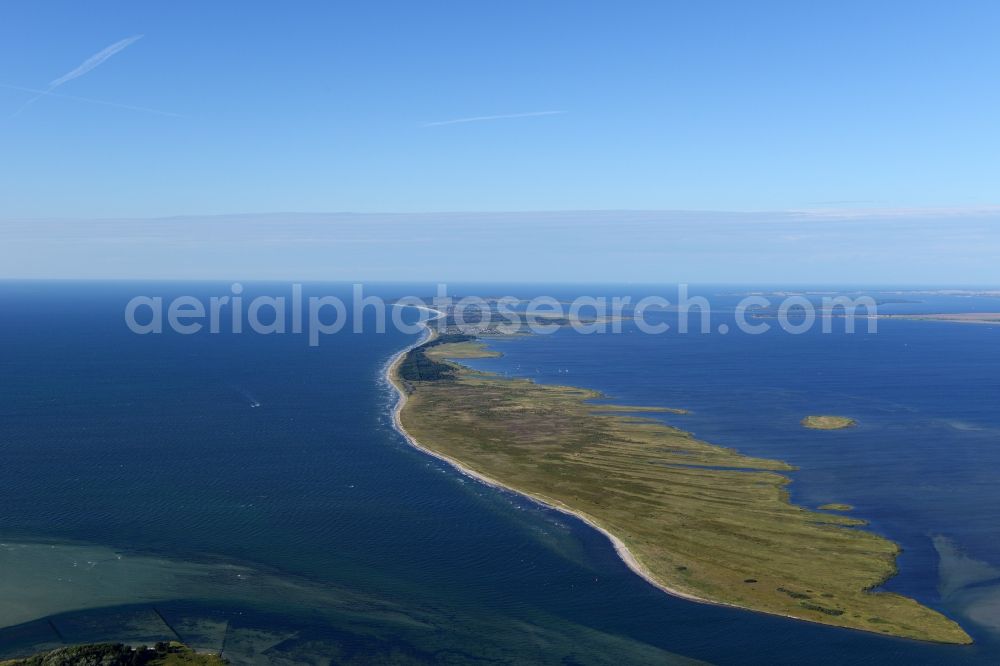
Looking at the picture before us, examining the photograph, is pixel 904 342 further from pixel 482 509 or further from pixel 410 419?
pixel 482 509

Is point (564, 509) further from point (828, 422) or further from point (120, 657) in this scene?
point (828, 422)

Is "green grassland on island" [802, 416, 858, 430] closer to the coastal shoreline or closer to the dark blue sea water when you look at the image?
the dark blue sea water

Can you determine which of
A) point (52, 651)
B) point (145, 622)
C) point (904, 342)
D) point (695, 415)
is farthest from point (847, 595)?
point (904, 342)

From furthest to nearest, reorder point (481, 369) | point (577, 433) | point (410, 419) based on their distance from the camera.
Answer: point (481, 369)
point (410, 419)
point (577, 433)

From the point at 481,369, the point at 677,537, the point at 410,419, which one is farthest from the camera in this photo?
the point at 481,369

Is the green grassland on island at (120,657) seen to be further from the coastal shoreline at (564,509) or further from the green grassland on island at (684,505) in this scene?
the green grassland on island at (684,505)

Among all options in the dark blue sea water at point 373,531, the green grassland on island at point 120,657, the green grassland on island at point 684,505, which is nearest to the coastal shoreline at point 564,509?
the green grassland on island at point 684,505

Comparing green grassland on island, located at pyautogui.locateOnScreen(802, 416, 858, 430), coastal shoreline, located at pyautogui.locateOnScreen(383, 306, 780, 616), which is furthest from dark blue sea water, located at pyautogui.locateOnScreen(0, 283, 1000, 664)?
green grassland on island, located at pyautogui.locateOnScreen(802, 416, 858, 430)
